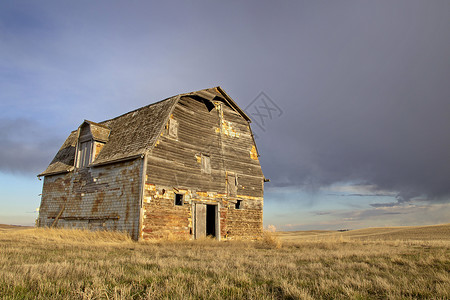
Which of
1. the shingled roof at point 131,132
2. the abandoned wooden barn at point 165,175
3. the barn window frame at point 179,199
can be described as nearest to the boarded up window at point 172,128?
the abandoned wooden barn at point 165,175

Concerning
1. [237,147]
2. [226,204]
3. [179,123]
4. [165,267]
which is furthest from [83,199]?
[165,267]

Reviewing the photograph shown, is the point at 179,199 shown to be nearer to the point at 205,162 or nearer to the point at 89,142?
the point at 205,162

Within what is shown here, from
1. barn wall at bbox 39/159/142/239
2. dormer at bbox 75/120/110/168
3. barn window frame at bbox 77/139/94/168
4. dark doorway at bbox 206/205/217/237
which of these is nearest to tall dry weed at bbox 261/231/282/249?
dark doorway at bbox 206/205/217/237

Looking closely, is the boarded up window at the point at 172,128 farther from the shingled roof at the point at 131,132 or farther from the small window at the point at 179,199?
the small window at the point at 179,199

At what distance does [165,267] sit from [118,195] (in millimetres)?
9856

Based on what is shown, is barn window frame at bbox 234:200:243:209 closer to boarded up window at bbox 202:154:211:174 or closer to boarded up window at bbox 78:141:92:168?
boarded up window at bbox 202:154:211:174

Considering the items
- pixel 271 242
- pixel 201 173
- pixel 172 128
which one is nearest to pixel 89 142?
pixel 172 128

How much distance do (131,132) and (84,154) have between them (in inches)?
128

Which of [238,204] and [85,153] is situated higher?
[85,153]

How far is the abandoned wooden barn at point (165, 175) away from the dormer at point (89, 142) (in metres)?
0.06

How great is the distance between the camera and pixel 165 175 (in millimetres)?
15305

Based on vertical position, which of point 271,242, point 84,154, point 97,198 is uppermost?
point 84,154

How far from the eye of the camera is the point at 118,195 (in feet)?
49.9

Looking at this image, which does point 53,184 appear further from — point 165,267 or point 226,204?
point 165,267
